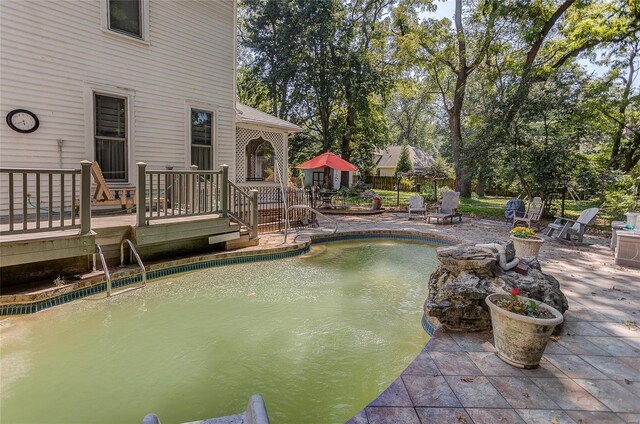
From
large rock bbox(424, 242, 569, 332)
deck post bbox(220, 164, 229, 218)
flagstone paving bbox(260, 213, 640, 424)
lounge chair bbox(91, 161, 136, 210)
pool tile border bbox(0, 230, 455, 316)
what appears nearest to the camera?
Answer: flagstone paving bbox(260, 213, 640, 424)

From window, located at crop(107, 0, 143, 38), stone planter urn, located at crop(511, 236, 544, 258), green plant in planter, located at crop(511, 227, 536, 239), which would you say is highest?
window, located at crop(107, 0, 143, 38)

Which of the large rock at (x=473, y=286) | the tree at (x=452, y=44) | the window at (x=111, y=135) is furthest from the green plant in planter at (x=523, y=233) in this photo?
the tree at (x=452, y=44)

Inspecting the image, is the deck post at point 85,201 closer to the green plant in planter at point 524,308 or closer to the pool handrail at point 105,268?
the pool handrail at point 105,268

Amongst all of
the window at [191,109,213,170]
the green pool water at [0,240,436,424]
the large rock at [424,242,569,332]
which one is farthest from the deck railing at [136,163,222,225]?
the large rock at [424,242,569,332]

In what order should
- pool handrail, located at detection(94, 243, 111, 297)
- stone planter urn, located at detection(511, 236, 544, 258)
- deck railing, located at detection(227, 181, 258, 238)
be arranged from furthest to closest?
deck railing, located at detection(227, 181, 258, 238) → stone planter urn, located at detection(511, 236, 544, 258) → pool handrail, located at detection(94, 243, 111, 297)

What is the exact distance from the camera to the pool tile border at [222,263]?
420 cm

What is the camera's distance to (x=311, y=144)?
20391mm

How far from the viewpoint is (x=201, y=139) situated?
29.1ft

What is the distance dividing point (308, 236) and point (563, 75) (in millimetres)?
10385

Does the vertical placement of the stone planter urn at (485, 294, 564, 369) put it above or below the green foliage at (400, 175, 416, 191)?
below

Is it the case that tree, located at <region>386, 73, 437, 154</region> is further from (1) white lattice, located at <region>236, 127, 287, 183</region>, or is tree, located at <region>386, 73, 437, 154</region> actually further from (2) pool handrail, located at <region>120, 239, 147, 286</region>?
(2) pool handrail, located at <region>120, 239, 147, 286</region>

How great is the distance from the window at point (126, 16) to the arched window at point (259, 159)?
24.8 feet

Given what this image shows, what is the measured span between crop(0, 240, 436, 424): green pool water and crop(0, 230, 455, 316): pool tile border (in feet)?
0.51

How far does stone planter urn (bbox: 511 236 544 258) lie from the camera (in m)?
5.46
